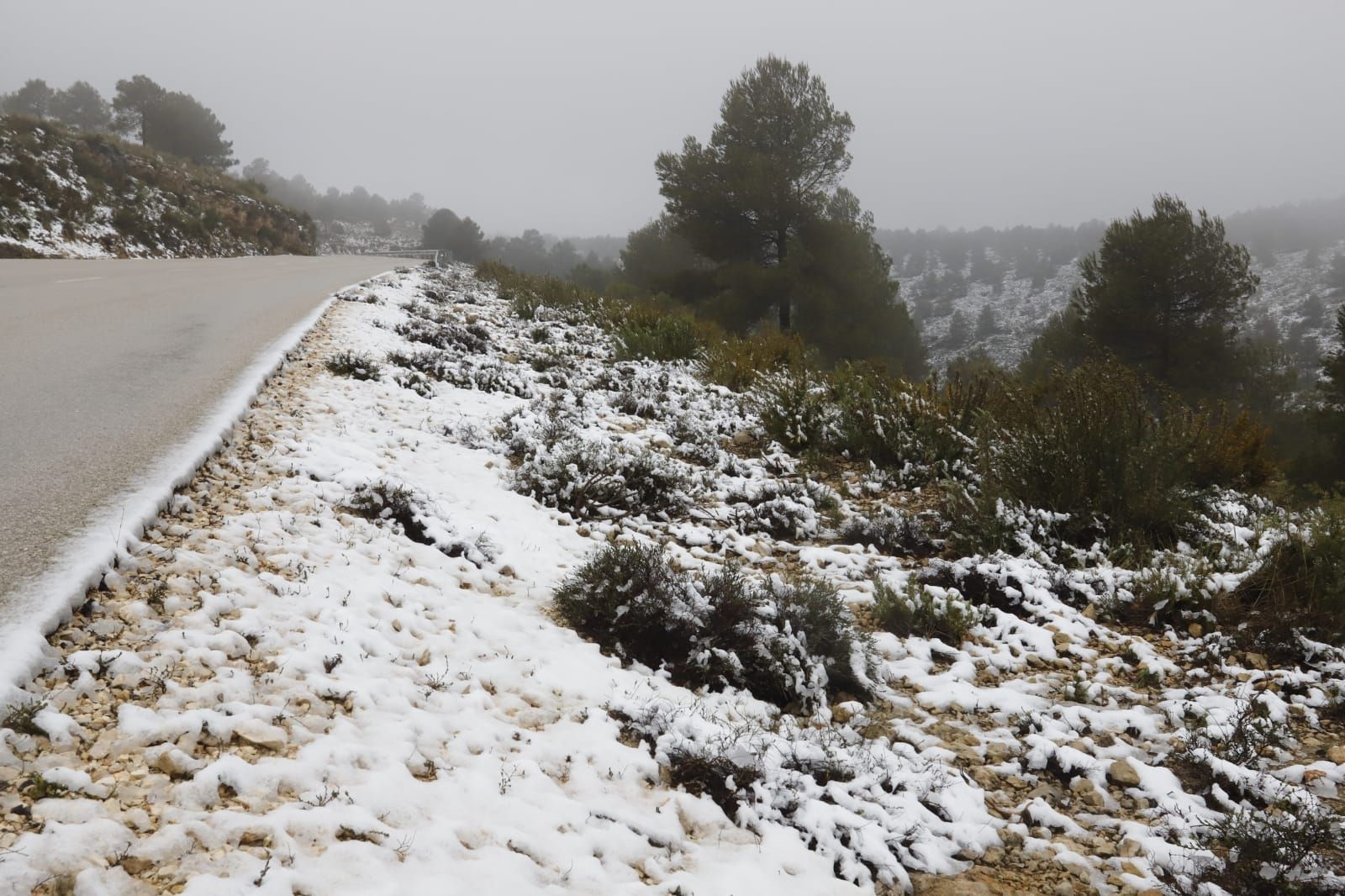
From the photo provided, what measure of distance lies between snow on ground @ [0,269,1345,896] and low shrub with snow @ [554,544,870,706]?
0.45ft

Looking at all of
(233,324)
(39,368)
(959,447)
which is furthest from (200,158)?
(959,447)

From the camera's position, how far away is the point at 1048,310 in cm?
8600

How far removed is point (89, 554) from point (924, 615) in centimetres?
429

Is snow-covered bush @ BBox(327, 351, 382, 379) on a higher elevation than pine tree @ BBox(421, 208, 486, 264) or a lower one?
lower

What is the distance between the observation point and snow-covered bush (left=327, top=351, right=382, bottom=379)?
7676 mm

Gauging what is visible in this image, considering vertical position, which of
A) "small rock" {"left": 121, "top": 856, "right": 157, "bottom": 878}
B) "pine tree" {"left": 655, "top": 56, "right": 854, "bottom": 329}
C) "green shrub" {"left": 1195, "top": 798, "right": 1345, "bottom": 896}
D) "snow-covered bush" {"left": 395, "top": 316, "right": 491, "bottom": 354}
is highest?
"pine tree" {"left": 655, "top": 56, "right": 854, "bottom": 329}

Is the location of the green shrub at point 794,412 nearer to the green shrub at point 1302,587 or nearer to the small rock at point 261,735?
the green shrub at point 1302,587

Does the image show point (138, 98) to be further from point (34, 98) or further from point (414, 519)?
point (414, 519)

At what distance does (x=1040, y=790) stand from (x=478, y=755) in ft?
7.66

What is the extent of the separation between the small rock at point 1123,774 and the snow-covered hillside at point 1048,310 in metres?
49.5

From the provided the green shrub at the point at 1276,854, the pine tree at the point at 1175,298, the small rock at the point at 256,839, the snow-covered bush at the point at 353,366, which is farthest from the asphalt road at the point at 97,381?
the pine tree at the point at 1175,298

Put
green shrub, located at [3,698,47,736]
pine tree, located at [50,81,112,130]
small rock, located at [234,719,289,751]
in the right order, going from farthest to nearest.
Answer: pine tree, located at [50,81,112,130], small rock, located at [234,719,289,751], green shrub, located at [3,698,47,736]

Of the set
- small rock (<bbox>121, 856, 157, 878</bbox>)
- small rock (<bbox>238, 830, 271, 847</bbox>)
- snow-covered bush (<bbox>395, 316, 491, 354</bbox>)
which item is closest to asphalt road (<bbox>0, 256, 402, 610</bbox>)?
small rock (<bbox>121, 856, 157, 878</bbox>)

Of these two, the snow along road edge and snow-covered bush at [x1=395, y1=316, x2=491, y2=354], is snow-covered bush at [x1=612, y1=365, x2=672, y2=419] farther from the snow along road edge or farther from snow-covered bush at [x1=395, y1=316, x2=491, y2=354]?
the snow along road edge
